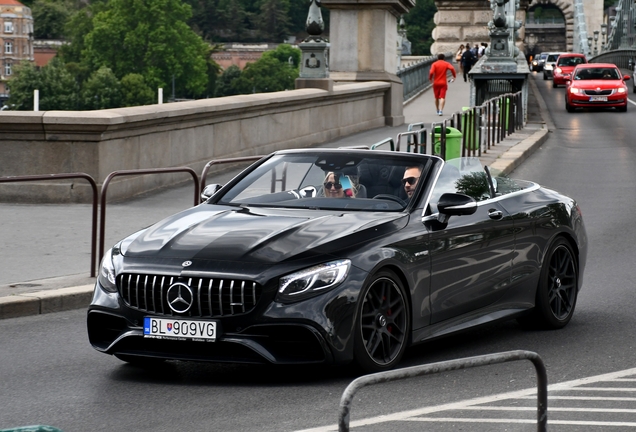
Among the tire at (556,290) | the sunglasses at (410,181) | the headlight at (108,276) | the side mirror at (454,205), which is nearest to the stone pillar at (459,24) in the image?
the tire at (556,290)

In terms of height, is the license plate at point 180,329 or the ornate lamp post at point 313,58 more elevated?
the ornate lamp post at point 313,58

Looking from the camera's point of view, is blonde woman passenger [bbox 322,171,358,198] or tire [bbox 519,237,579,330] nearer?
blonde woman passenger [bbox 322,171,358,198]

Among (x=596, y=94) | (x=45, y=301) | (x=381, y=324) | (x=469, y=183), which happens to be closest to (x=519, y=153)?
(x=45, y=301)

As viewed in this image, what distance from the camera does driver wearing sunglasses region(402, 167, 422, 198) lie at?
8.06 m

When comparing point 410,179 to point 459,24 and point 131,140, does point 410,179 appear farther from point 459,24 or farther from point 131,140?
point 459,24

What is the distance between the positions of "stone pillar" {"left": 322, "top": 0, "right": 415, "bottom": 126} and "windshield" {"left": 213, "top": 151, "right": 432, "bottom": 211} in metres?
22.0

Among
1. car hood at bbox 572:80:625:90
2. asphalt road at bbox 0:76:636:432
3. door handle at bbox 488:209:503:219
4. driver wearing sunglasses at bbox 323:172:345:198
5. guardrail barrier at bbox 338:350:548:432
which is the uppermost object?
car hood at bbox 572:80:625:90

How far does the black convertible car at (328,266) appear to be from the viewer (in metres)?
6.96

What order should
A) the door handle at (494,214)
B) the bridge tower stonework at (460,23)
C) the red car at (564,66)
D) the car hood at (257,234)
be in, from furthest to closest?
the bridge tower stonework at (460,23) → the red car at (564,66) → the door handle at (494,214) → the car hood at (257,234)

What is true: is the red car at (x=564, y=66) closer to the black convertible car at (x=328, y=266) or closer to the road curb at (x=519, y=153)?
the road curb at (x=519, y=153)

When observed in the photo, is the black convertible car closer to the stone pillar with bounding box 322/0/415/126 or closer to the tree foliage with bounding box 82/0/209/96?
the stone pillar with bounding box 322/0/415/126

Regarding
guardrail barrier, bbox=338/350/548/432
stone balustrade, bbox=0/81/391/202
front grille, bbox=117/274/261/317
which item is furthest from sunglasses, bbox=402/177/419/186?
stone balustrade, bbox=0/81/391/202

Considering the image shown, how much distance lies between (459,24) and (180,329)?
69.6m

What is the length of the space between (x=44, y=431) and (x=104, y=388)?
4.14 meters
